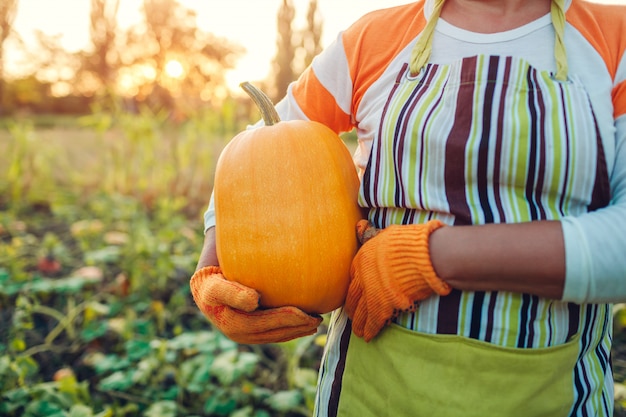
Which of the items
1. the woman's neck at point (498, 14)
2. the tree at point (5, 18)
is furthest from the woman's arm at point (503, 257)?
the tree at point (5, 18)

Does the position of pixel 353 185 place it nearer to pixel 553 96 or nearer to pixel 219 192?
pixel 219 192

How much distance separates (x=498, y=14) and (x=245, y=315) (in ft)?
2.40

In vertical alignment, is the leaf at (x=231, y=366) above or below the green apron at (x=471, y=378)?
below

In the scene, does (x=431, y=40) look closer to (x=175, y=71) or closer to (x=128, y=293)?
(x=128, y=293)

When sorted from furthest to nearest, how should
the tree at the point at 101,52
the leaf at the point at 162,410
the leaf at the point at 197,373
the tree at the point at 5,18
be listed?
the tree at the point at 101,52 → the tree at the point at 5,18 → the leaf at the point at 197,373 → the leaf at the point at 162,410

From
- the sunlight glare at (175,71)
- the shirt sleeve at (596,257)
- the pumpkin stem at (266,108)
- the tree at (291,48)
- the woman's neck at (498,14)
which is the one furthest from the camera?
the sunlight glare at (175,71)

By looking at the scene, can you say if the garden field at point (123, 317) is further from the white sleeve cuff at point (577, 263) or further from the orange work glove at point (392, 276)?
the white sleeve cuff at point (577, 263)

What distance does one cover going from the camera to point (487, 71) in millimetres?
863

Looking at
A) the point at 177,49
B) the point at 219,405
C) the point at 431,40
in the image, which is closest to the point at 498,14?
the point at 431,40

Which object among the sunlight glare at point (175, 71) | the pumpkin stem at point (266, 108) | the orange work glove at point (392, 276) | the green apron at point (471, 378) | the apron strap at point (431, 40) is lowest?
the sunlight glare at point (175, 71)

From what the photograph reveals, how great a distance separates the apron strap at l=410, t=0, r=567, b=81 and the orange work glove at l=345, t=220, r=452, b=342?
308 mm

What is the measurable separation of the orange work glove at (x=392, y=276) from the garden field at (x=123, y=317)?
0.95 m

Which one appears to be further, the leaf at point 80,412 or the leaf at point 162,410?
the leaf at point 162,410

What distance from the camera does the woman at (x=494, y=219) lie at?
81 centimetres
